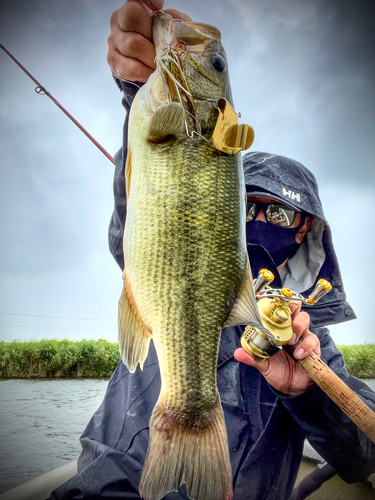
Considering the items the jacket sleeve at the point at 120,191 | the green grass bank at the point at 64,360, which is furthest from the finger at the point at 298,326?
the green grass bank at the point at 64,360

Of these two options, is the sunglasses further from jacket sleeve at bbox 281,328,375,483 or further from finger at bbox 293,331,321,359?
jacket sleeve at bbox 281,328,375,483

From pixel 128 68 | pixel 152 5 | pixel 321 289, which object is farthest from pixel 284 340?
pixel 152 5

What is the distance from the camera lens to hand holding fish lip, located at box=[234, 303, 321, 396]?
170 centimetres

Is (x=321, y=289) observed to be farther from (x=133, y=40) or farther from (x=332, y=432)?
(x=133, y=40)

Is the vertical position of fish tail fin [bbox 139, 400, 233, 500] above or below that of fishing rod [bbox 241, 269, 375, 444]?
below

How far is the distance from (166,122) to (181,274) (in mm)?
644

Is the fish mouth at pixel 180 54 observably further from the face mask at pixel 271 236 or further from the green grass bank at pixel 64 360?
the green grass bank at pixel 64 360

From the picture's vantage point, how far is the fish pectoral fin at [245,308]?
139 cm

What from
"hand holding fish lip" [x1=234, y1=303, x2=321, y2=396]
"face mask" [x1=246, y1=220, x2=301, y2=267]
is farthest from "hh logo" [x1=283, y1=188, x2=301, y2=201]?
"hand holding fish lip" [x1=234, y1=303, x2=321, y2=396]

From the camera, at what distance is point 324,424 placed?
73.6 inches

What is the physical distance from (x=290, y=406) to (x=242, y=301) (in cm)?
89

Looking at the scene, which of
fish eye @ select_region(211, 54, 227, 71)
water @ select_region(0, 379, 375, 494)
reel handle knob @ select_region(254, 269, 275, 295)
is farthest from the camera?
water @ select_region(0, 379, 375, 494)

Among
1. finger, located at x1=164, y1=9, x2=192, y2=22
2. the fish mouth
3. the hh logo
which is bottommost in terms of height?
the hh logo

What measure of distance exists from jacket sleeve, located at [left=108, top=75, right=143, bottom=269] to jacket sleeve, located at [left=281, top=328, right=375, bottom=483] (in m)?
1.45
